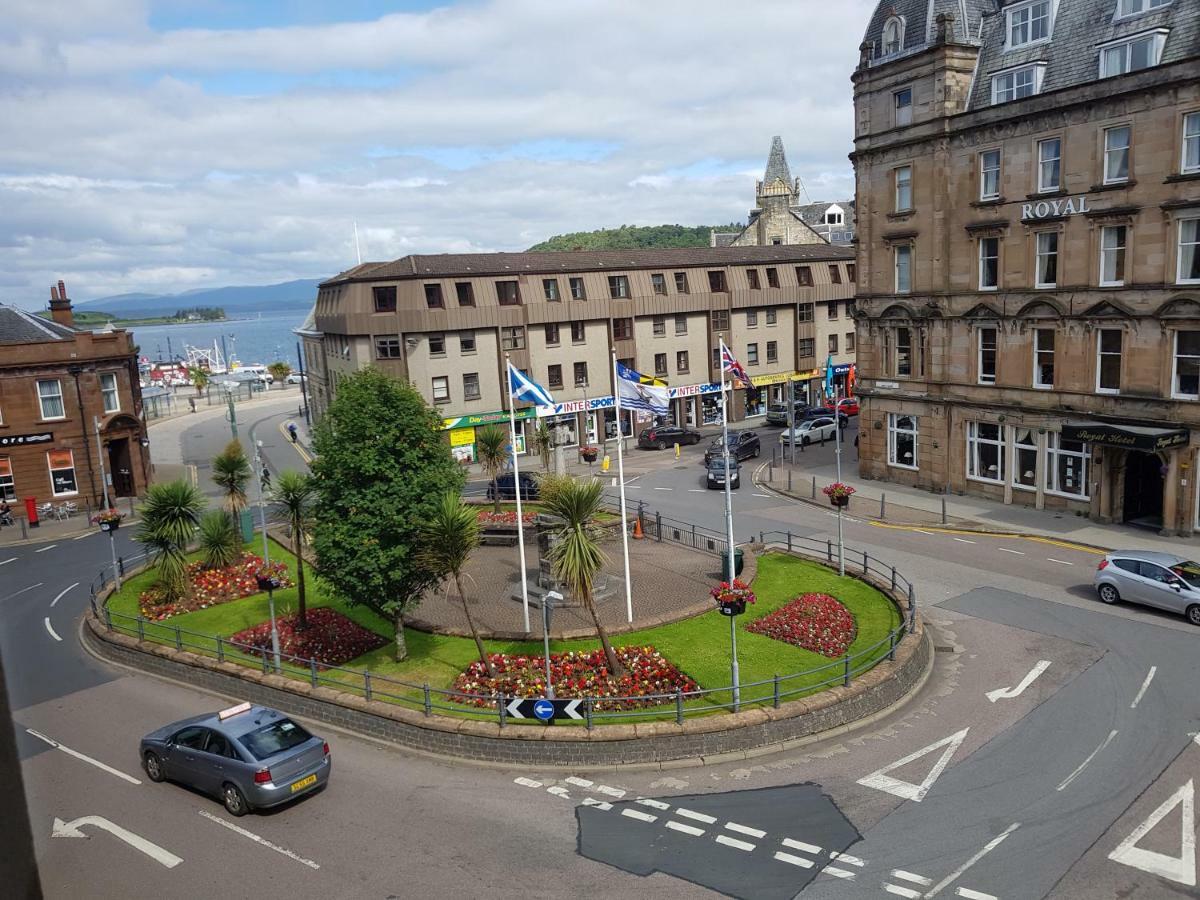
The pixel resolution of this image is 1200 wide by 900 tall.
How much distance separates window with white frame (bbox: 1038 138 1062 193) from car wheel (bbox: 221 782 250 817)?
110 feet

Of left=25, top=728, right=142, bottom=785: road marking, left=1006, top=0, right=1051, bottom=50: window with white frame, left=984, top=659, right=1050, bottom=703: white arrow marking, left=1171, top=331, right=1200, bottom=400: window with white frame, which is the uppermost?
left=1006, top=0, right=1051, bottom=50: window with white frame

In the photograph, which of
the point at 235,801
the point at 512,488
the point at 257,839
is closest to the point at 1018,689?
the point at 257,839

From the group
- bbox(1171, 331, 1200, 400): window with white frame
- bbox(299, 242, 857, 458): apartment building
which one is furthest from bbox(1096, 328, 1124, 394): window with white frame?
bbox(299, 242, 857, 458): apartment building

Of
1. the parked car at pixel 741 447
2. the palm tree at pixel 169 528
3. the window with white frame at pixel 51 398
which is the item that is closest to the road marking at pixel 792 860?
the palm tree at pixel 169 528

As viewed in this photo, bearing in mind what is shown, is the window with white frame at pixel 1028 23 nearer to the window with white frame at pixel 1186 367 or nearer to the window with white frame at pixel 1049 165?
the window with white frame at pixel 1049 165

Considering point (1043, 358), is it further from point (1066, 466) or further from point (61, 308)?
point (61, 308)

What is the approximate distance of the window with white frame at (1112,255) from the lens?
32.6 meters

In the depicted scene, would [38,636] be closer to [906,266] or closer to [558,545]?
[558,545]

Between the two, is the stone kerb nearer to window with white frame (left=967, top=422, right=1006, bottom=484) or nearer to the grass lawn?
the grass lawn

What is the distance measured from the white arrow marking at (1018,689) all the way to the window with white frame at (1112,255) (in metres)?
17.6

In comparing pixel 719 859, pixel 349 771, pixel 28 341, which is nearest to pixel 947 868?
pixel 719 859

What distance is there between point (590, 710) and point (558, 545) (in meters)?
3.81

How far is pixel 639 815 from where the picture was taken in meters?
16.1

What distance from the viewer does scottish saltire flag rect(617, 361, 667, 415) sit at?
25.1 m
